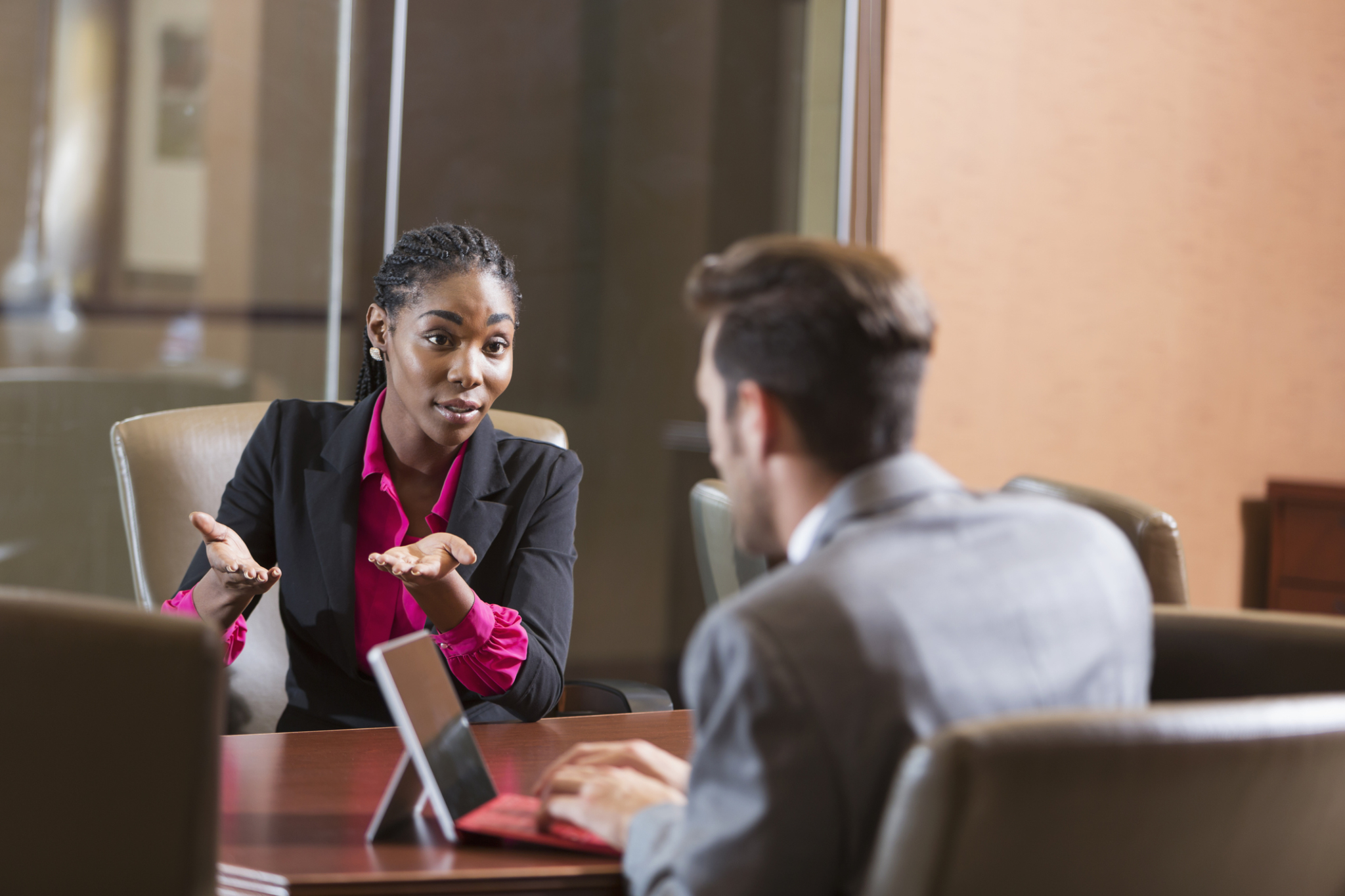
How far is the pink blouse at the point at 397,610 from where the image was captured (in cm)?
157

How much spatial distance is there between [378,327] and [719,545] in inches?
30.1

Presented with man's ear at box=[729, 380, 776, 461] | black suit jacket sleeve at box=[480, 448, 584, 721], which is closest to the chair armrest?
black suit jacket sleeve at box=[480, 448, 584, 721]

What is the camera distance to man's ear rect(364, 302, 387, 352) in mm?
1875

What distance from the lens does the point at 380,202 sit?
315 centimetres

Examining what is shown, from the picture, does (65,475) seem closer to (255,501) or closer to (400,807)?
(255,501)

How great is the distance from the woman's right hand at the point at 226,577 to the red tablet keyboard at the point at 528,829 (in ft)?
1.64

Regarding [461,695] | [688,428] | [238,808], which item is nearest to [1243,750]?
[238,808]

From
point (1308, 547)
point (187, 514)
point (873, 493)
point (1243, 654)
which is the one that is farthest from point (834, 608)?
point (1308, 547)

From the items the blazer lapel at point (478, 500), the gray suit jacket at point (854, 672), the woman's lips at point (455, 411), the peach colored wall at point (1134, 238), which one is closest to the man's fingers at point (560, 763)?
the gray suit jacket at point (854, 672)

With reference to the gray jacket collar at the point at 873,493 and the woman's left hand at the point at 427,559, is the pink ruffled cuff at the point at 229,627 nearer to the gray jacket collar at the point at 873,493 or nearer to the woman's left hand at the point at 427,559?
the woman's left hand at the point at 427,559

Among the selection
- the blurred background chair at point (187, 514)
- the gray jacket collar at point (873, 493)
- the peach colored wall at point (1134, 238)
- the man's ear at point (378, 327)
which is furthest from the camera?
the peach colored wall at point (1134, 238)

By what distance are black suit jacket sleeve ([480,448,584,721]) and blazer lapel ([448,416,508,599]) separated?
0.05 meters

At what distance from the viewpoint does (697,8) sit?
142 inches

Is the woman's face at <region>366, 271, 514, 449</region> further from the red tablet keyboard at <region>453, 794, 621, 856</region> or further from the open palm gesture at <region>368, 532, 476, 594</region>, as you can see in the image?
the red tablet keyboard at <region>453, 794, 621, 856</region>
